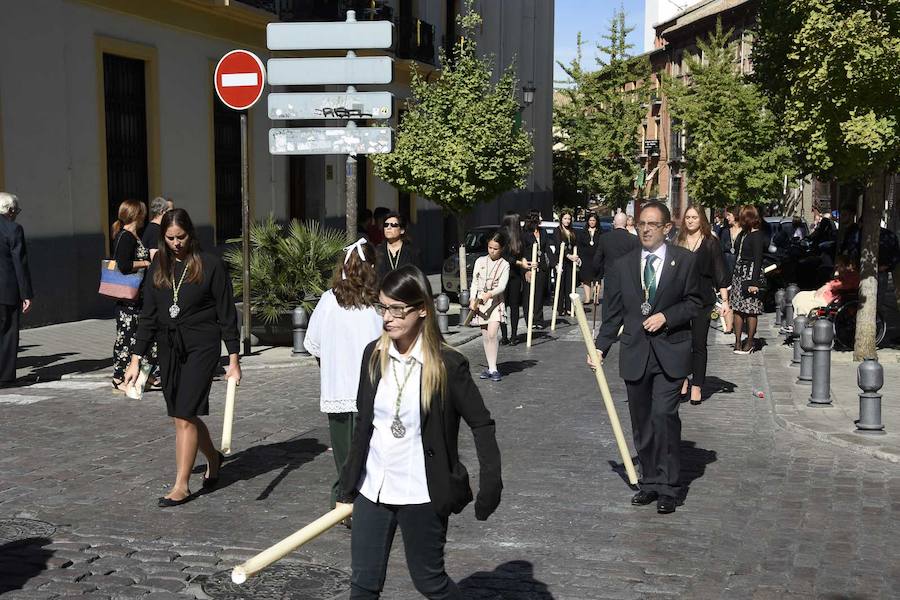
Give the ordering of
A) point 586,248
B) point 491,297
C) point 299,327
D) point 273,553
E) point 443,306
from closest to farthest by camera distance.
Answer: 1. point 273,553
2. point 491,297
3. point 299,327
4. point 443,306
5. point 586,248

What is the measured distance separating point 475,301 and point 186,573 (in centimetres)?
721

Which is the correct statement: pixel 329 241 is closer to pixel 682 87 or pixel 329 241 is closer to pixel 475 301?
pixel 475 301

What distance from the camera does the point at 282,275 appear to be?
46.1ft

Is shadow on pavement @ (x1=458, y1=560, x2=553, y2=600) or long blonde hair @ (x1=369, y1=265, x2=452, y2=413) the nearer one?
long blonde hair @ (x1=369, y1=265, x2=452, y2=413)

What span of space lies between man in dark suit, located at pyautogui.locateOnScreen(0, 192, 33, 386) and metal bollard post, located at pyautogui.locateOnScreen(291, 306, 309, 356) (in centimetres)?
313

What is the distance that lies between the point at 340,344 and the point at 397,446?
6.84 ft

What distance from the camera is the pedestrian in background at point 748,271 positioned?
1433cm

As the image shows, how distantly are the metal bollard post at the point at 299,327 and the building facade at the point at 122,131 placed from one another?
310cm

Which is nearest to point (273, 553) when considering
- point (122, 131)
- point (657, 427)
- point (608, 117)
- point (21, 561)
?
point (21, 561)

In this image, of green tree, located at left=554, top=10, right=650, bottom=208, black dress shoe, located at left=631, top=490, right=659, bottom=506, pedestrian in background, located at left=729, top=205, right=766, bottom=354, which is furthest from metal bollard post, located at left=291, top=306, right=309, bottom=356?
green tree, located at left=554, top=10, right=650, bottom=208

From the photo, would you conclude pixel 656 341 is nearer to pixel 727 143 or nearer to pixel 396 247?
pixel 396 247

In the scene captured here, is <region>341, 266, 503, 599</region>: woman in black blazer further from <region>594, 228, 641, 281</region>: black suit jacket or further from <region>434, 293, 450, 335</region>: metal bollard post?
<region>434, 293, 450, 335</region>: metal bollard post

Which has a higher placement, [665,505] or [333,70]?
[333,70]

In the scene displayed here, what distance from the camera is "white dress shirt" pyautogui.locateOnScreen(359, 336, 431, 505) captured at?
13.6 ft
